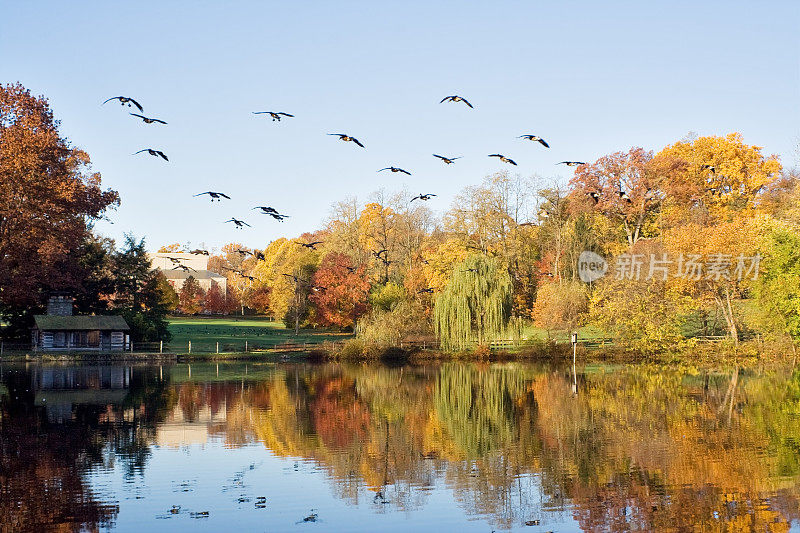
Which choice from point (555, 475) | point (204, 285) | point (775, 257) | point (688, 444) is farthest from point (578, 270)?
point (204, 285)

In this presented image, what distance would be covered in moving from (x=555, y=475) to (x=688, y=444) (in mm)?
5301

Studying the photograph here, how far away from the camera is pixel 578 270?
62.7 meters

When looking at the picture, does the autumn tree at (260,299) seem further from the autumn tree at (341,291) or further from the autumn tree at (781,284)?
the autumn tree at (781,284)

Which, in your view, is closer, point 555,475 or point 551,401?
point 555,475

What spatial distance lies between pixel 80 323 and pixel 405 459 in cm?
4732

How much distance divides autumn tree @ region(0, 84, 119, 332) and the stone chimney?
432 centimetres

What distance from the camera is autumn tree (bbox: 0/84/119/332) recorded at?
168ft

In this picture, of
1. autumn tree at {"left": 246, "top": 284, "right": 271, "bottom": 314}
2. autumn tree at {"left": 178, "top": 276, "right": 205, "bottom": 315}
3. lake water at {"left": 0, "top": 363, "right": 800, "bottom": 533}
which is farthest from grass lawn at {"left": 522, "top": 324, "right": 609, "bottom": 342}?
autumn tree at {"left": 178, "top": 276, "right": 205, "bottom": 315}

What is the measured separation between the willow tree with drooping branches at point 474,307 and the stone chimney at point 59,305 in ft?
95.6

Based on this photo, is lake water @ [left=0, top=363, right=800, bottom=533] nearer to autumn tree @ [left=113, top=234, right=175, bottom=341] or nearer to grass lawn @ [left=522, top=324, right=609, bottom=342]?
grass lawn @ [left=522, top=324, right=609, bottom=342]

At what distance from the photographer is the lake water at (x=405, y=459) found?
44.4 feet

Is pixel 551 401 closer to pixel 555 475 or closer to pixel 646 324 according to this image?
pixel 555 475

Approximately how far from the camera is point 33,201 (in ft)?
171

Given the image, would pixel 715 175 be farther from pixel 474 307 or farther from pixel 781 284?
pixel 474 307
